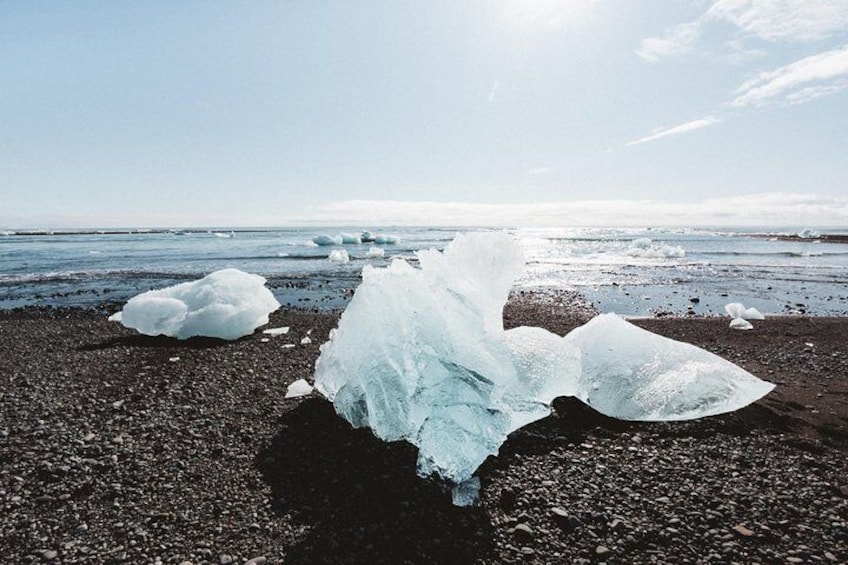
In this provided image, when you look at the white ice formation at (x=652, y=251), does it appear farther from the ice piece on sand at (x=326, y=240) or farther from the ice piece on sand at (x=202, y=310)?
the ice piece on sand at (x=202, y=310)

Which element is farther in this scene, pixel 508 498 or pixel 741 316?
pixel 741 316

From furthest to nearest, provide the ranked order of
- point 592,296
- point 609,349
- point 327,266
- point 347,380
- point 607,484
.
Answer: point 327,266 < point 592,296 < point 609,349 < point 347,380 < point 607,484

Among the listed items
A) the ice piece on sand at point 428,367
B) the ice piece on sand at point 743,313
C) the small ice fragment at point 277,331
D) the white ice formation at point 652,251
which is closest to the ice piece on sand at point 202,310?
the small ice fragment at point 277,331

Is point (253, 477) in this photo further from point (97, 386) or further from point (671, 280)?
point (671, 280)

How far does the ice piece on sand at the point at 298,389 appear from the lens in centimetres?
641

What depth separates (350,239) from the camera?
170 feet

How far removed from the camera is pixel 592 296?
56.9 ft

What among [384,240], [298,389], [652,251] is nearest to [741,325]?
[298,389]

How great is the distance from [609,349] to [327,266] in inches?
923

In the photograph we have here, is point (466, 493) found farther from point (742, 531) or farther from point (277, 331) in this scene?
point (277, 331)

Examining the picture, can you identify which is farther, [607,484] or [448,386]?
[448,386]

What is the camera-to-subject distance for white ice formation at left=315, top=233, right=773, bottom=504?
452 cm

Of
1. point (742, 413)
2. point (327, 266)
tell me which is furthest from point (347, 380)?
point (327, 266)

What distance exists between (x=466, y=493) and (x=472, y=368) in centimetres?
122
